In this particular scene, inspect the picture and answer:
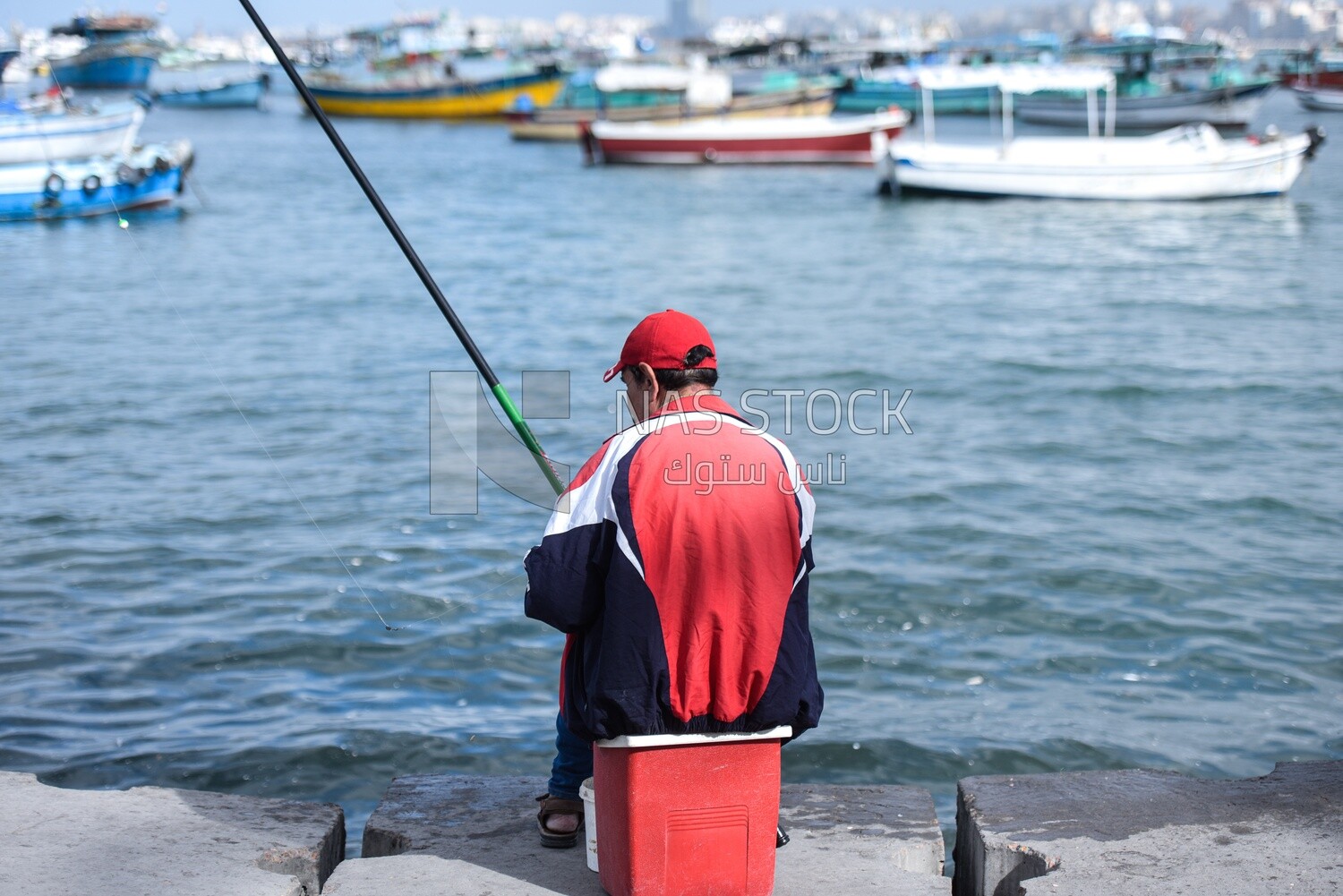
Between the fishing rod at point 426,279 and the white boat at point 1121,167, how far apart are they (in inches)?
892

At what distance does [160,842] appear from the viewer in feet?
10.5

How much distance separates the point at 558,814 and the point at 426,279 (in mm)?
1418

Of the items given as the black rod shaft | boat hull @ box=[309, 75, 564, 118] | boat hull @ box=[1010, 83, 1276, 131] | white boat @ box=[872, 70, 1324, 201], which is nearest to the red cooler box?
the black rod shaft

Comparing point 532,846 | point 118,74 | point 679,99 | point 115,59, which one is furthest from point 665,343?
point 679,99

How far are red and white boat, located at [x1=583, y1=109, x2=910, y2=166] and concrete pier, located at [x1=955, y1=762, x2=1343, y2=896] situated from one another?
33080 millimetres

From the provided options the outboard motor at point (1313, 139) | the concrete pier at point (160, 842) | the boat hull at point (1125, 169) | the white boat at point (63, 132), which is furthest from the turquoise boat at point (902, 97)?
the concrete pier at point (160, 842)

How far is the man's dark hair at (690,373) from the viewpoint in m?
2.82

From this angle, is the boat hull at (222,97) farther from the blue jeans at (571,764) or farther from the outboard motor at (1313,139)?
the blue jeans at (571,764)

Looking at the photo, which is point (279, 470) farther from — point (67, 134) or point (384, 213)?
point (67, 134)

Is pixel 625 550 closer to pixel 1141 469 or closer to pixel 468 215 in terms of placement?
pixel 1141 469

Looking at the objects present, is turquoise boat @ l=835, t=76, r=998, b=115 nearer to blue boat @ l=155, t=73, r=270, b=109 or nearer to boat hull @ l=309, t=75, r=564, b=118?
boat hull @ l=309, t=75, r=564, b=118

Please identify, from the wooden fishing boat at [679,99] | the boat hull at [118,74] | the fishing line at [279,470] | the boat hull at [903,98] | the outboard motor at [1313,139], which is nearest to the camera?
the fishing line at [279,470]

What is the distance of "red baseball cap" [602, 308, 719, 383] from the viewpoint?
2.81 metres

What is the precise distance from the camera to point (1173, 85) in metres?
52.4
